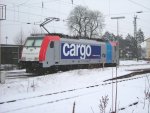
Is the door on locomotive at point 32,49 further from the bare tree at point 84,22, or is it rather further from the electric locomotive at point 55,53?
the bare tree at point 84,22

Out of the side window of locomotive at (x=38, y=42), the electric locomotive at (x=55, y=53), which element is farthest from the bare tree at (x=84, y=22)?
the side window of locomotive at (x=38, y=42)

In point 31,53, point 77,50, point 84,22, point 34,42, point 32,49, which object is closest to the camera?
point 31,53

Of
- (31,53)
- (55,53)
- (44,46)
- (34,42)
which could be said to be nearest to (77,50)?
(55,53)

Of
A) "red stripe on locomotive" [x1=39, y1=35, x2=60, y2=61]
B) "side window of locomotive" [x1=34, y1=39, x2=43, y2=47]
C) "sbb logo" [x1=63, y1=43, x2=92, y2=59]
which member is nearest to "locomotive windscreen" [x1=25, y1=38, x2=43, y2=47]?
"side window of locomotive" [x1=34, y1=39, x2=43, y2=47]

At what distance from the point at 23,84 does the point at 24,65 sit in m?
7.02

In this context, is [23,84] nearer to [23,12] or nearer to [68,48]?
[68,48]

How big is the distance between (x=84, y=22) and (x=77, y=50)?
4046cm

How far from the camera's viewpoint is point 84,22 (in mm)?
65062

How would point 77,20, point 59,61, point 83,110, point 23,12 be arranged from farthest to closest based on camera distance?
point 77,20, point 23,12, point 59,61, point 83,110

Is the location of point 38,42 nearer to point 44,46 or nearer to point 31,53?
point 44,46

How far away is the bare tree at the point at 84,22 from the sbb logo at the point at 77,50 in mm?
37651

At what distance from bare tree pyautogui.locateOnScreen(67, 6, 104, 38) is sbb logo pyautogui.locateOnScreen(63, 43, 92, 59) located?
3765cm

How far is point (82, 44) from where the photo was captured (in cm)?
2609

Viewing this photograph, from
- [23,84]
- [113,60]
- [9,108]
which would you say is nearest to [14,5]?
[113,60]
